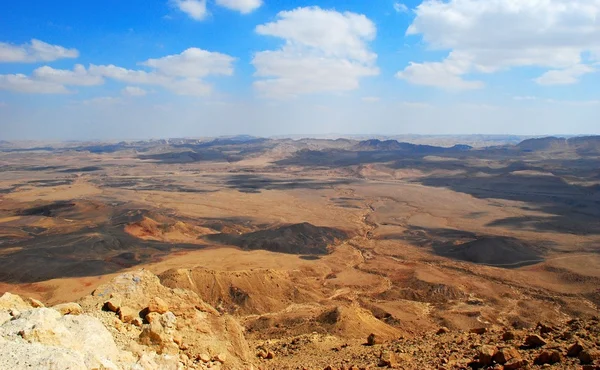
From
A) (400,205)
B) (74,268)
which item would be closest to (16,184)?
(74,268)

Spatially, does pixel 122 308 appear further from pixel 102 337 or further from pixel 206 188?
pixel 206 188

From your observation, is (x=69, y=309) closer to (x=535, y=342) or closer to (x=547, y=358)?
(x=547, y=358)

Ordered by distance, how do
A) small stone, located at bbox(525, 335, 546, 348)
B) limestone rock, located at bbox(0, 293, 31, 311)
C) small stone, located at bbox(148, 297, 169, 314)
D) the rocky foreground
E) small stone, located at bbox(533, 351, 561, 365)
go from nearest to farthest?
the rocky foreground < limestone rock, located at bbox(0, 293, 31, 311) < small stone, located at bbox(533, 351, 561, 365) < small stone, located at bbox(148, 297, 169, 314) < small stone, located at bbox(525, 335, 546, 348)

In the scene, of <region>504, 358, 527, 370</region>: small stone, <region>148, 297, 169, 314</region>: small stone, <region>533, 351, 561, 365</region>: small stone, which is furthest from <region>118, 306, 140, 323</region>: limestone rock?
<region>533, 351, 561, 365</region>: small stone

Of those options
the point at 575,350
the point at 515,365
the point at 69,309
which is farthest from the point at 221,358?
the point at 575,350

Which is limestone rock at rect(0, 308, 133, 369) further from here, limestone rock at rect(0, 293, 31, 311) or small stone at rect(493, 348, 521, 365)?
small stone at rect(493, 348, 521, 365)

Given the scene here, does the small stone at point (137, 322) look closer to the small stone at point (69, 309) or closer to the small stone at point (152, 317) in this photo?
the small stone at point (152, 317)
